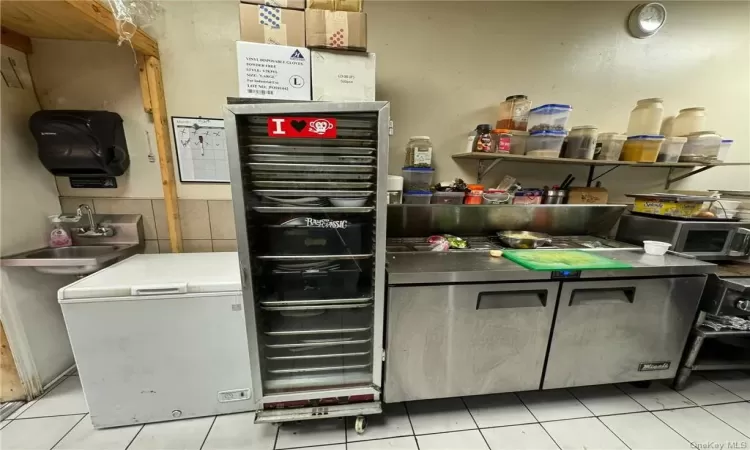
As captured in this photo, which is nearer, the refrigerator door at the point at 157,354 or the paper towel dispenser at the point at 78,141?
the refrigerator door at the point at 157,354

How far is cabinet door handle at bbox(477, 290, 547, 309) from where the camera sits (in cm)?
139

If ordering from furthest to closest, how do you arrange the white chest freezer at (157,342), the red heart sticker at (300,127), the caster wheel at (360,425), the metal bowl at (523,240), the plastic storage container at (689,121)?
the plastic storage container at (689,121)
the metal bowl at (523,240)
the caster wheel at (360,425)
the white chest freezer at (157,342)
the red heart sticker at (300,127)

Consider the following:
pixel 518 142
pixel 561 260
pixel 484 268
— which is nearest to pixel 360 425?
pixel 484 268

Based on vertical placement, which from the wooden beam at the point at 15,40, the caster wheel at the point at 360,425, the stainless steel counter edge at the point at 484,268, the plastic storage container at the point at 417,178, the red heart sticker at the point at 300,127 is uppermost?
the wooden beam at the point at 15,40

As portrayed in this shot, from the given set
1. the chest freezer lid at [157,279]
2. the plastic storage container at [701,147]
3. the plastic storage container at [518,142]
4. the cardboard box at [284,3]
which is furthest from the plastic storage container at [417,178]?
the plastic storage container at [701,147]

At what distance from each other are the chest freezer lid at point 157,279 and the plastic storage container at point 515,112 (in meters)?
1.91

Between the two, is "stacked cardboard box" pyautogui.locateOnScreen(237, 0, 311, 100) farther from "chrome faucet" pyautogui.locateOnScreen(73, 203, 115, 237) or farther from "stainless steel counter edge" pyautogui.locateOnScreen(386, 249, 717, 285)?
"chrome faucet" pyautogui.locateOnScreen(73, 203, 115, 237)

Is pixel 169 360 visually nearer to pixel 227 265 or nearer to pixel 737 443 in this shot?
pixel 227 265

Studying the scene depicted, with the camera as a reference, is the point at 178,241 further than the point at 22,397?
Yes

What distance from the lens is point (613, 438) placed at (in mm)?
1434

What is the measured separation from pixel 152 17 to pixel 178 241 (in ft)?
4.53

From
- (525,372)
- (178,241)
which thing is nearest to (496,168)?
(525,372)

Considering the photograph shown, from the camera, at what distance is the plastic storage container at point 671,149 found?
1.95 m

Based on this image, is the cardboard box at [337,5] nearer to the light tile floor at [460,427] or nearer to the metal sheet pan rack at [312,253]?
the metal sheet pan rack at [312,253]
